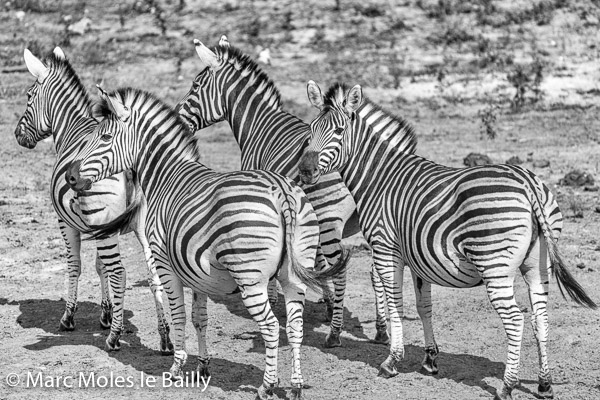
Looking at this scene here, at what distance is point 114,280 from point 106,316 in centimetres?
85

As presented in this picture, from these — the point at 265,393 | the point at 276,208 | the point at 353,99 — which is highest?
the point at 353,99

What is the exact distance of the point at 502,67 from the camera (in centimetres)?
2159

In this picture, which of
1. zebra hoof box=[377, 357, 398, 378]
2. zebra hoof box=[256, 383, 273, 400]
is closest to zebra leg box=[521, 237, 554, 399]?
A: zebra hoof box=[377, 357, 398, 378]

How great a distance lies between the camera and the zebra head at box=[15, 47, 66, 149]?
10.7 meters

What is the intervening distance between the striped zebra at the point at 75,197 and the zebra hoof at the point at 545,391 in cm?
352

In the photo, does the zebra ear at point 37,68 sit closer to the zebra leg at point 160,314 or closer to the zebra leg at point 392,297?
the zebra leg at point 160,314

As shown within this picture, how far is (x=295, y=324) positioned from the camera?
308 inches

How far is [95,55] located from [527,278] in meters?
16.6

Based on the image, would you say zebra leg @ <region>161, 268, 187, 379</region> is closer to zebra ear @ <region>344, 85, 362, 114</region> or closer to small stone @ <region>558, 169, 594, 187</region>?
zebra ear @ <region>344, 85, 362, 114</region>

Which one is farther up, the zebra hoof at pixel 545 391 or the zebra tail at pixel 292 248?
the zebra tail at pixel 292 248

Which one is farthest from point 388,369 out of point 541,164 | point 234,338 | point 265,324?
point 541,164

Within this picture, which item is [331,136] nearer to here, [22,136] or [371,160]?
[371,160]

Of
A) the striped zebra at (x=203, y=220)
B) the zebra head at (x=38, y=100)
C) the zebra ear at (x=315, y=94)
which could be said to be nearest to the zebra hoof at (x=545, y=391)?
the striped zebra at (x=203, y=220)

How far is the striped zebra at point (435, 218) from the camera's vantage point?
7.58m
